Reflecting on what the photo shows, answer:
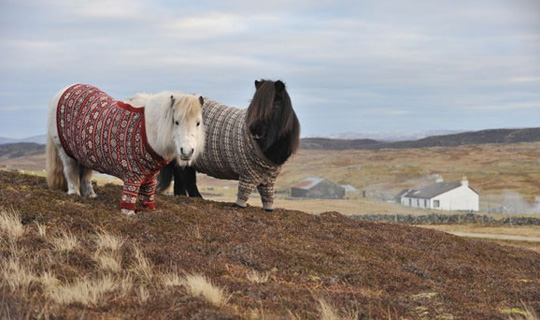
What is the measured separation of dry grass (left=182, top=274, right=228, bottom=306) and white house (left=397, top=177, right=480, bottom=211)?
65.9m

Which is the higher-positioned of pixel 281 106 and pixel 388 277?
pixel 281 106

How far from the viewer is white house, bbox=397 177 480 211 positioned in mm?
70500

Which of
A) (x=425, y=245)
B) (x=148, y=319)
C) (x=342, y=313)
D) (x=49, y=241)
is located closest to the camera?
(x=148, y=319)

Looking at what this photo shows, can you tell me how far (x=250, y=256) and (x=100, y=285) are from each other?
9.52 feet

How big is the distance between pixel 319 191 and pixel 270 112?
74.9 metres

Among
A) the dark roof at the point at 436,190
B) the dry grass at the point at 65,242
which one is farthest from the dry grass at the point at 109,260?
the dark roof at the point at 436,190

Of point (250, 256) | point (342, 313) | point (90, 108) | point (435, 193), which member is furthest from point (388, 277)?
point (435, 193)

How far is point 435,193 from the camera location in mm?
70750

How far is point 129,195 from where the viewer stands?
9680 millimetres

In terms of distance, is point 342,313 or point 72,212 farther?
point 72,212

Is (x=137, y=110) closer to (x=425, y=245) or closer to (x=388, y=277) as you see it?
(x=388, y=277)

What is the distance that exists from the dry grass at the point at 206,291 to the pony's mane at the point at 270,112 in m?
5.57

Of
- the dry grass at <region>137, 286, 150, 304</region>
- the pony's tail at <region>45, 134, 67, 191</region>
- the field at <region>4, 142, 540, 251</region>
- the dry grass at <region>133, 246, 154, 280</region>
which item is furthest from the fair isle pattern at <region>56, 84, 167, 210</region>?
the field at <region>4, 142, 540, 251</region>

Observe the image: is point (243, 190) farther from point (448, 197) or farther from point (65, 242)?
point (448, 197)
